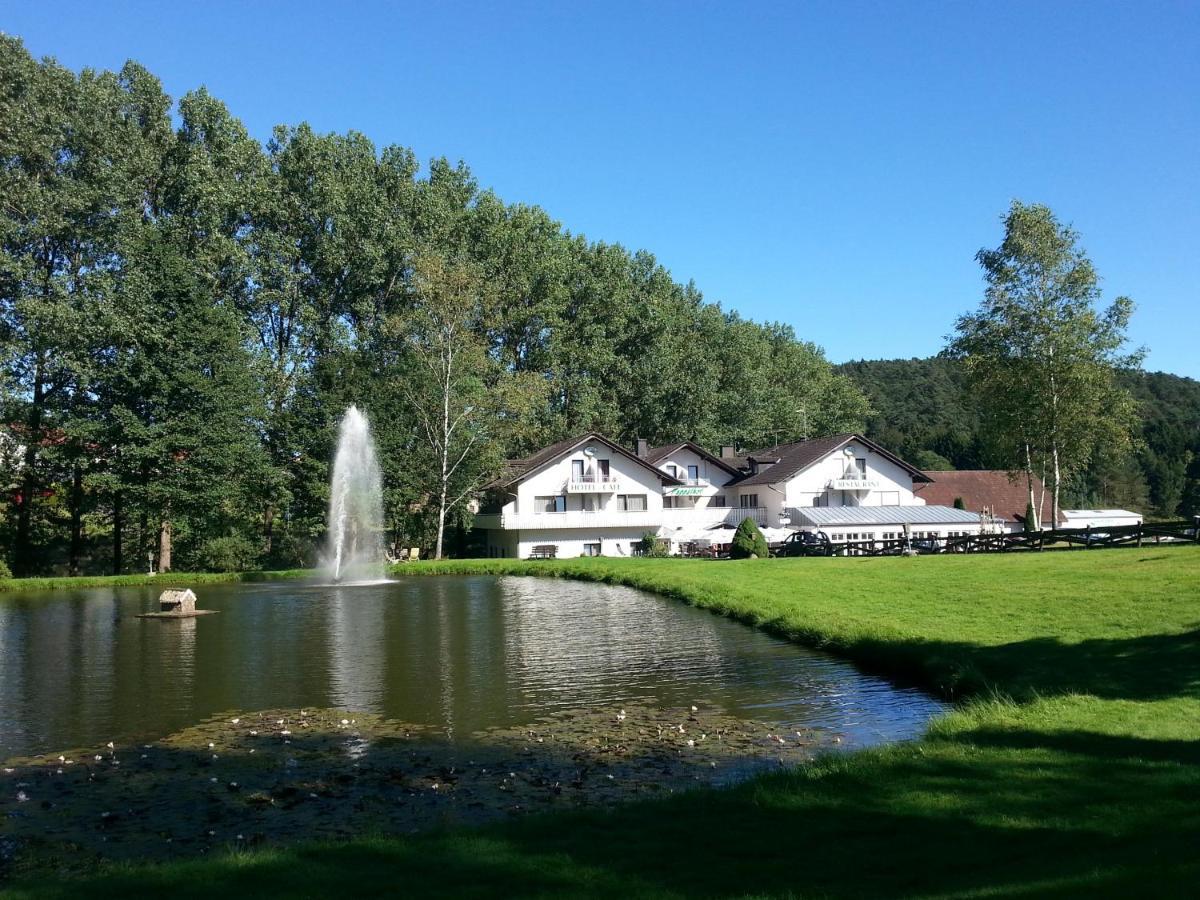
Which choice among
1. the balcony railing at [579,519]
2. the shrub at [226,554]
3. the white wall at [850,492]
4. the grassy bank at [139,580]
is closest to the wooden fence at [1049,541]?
the white wall at [850,492]

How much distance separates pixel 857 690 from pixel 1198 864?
1099cm

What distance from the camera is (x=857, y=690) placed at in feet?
56.7

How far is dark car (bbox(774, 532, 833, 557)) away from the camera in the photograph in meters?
50.4

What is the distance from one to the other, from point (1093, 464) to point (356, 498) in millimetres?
76998

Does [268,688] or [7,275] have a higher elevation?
[7,275]

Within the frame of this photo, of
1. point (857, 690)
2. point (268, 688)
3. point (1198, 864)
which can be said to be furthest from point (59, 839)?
point (857, 690)

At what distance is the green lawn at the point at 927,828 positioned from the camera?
7.24 m

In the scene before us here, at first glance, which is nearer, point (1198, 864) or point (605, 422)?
point (1198, 864)

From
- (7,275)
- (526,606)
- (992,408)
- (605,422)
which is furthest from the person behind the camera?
(605,422)

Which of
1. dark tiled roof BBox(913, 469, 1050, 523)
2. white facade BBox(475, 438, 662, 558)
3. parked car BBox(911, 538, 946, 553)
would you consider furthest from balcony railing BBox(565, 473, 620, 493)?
dark tiled roof BBox(913, 469, 1050, 523)

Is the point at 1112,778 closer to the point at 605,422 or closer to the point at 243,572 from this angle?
the point at 243,572

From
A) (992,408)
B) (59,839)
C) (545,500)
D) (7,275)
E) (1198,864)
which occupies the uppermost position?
(7,275)

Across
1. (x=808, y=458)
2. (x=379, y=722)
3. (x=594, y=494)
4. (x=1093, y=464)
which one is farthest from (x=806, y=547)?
(x=1093, y=464)

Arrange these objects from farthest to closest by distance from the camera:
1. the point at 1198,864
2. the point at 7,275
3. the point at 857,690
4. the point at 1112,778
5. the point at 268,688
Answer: the point at 7,275 → the point at 268,688 → the point at 857,690 → the point at 1112,778 → the point at 1198,864
